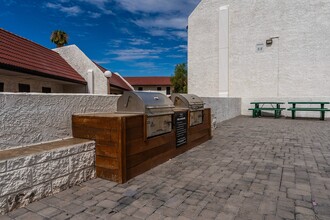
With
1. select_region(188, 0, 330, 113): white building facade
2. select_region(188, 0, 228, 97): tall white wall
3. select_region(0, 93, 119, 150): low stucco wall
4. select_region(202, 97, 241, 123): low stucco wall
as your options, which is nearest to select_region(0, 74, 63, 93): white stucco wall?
select_region(0, 93, 119, 150): low stucco wall

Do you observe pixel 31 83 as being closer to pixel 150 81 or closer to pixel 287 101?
pixel 287 101

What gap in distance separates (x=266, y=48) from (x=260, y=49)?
1.29 ft

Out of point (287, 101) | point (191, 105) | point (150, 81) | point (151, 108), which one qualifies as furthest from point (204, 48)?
point (150, 81)

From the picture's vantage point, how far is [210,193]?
10.3ft

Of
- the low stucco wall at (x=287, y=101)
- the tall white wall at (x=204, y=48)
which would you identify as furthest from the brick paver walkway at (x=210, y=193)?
the tall white wall at (x=204, y=48)

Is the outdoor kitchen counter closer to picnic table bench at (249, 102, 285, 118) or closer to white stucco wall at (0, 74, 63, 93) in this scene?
white stucco wall at (0, 74, 63, 93)

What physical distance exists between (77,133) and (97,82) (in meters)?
11.3

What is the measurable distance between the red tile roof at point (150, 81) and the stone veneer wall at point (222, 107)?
37.1 meters

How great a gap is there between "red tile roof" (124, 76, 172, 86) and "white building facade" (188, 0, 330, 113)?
1318 inches

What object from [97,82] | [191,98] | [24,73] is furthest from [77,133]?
[97,82]

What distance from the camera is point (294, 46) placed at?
14.9m

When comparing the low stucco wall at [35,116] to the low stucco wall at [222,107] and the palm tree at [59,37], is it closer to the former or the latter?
the low stucco wall at [222,107]

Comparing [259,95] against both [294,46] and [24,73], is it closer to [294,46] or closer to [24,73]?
[294,46]

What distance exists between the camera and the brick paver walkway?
102 inches
